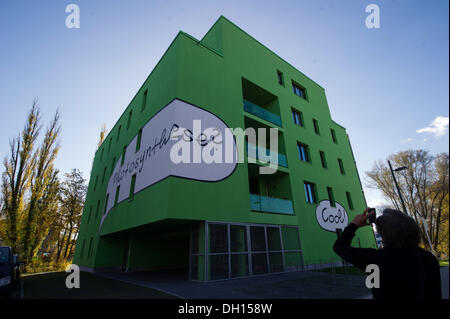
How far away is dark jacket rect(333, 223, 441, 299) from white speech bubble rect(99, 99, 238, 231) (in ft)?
29.8

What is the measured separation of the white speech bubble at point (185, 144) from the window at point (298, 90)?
483 inches

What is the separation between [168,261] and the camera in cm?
1838

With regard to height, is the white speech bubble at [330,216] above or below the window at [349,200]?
below

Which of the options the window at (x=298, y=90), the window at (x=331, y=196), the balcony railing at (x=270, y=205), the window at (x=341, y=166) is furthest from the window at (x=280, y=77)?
the balcony railing at (x=270, y=205)

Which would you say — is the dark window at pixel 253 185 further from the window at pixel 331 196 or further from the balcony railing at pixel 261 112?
the window at pixel 331 196

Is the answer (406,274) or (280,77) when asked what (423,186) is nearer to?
(280,77)

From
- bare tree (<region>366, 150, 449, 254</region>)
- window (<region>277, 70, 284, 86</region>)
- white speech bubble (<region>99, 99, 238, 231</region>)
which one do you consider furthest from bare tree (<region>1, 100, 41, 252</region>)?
bare tree (<region>366, 150, 449, 254</region>)

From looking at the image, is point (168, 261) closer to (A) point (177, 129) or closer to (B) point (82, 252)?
(B) point (82, 252)

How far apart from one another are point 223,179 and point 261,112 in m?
7.15

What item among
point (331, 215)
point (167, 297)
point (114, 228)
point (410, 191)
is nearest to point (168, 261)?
point (114, 228)

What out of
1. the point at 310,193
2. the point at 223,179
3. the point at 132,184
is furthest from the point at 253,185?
the point at 132,184

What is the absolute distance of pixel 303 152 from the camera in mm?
18766

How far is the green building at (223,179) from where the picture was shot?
35.3 ft

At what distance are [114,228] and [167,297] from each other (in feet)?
33.7
